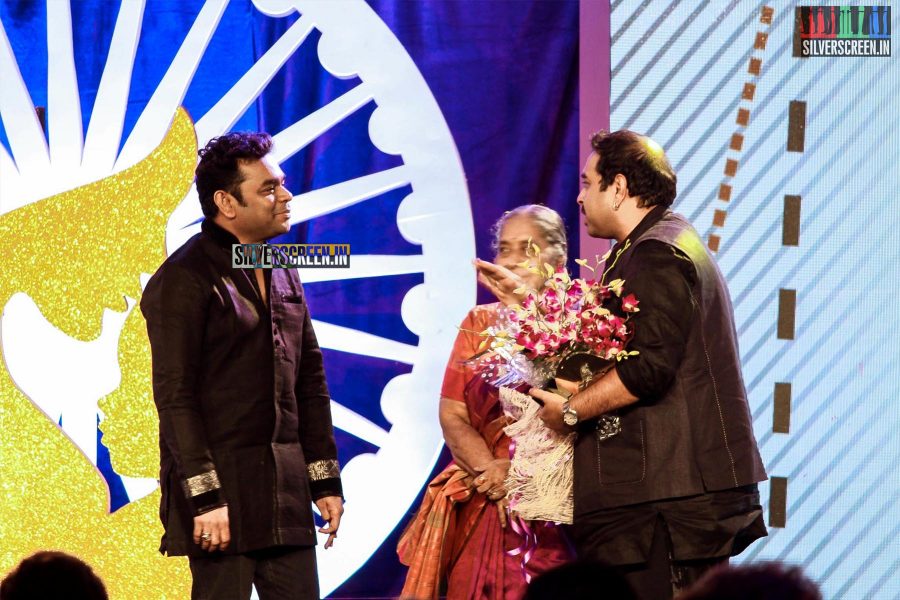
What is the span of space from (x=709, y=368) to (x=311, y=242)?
213 centimetres

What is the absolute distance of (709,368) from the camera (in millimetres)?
2914

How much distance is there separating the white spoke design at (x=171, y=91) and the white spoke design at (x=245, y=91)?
5.6 inches

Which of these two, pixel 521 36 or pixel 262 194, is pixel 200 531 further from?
A: pixel 521 36

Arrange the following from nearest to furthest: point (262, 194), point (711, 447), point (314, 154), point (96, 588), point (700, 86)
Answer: point (96, 588) → point (711, 447) → point (262, 194) → point (700, 86) → point (314, 154)

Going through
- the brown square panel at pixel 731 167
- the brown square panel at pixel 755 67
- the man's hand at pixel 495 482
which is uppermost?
the brown square panel at pixel 755 67

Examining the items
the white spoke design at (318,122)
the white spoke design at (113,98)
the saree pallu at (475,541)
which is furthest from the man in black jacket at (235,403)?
the white spoke design at (113,98)

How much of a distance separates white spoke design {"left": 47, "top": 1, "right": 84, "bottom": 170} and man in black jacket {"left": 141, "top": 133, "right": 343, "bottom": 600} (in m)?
1.43

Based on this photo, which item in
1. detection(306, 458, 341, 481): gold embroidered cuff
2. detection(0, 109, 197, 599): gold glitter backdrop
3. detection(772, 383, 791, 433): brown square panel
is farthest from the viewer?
detection(0, 109, 197, 599): gold glitter backdrop

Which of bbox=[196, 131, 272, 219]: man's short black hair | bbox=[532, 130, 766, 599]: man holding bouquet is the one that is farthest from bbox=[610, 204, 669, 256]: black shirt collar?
bbox=[196, 131, 272, 219]: man's short black hair

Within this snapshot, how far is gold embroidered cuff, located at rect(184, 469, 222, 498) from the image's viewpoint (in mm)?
2945

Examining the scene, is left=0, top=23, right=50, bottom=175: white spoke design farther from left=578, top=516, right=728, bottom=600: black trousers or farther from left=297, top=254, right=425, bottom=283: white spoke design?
left=578, top=516, right=728, bottom=600: black trousers

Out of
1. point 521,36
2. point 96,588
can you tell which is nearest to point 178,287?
point 96,588

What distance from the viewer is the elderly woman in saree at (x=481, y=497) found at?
140 inches

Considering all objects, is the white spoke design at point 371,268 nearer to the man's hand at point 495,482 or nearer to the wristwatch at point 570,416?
the man's hand at point 495,482
